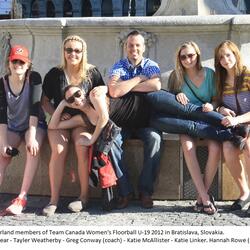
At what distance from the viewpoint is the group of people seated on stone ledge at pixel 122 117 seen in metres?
4.87

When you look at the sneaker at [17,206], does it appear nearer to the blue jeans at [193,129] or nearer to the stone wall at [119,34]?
the stone wall at [119,34]

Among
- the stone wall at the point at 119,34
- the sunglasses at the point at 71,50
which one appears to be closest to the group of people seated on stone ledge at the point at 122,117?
the sunglasses at the point at 71,50

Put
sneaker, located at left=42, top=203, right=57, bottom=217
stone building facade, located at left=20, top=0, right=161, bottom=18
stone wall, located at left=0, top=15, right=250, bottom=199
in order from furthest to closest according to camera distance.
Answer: stone building facade, located at left=20, top=0, right=161, bottom=18 < stone wall, located at left=0, top=15, right=250, bottom=199 < sneaker, located at left=42, top=203, right=57, bottom=217

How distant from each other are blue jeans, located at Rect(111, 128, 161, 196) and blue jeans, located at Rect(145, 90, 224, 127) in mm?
243

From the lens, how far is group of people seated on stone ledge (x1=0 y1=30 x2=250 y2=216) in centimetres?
487

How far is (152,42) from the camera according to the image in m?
6.66

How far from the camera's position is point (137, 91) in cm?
515

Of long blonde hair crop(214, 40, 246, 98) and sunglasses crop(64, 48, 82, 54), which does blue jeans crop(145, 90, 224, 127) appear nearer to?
long blonde hair crop(214, 40, 246, 98)

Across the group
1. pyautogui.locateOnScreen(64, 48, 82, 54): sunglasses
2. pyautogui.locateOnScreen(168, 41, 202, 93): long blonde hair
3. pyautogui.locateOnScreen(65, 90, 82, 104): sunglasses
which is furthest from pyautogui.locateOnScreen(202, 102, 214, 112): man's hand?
pyautogui.locateOnScreen(64, 48, 82, 54): sunglasses

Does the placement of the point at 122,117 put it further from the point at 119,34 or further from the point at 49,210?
the point at 119,34

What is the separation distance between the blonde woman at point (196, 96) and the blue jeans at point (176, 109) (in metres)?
0.05

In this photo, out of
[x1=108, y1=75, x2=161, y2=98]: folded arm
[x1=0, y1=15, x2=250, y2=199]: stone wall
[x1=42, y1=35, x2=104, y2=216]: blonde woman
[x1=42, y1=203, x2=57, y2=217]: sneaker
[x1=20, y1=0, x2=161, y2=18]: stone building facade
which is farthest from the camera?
[x1=20, y1=0, x2=161, y2=18]: stone building facade

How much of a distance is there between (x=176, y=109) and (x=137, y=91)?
0.42 m
